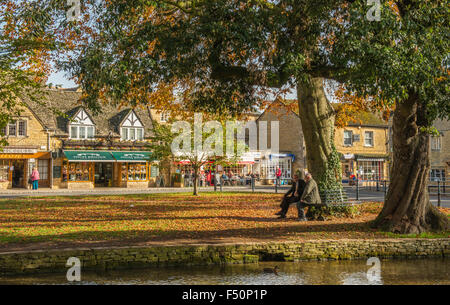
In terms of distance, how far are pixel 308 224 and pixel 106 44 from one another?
8.06 m

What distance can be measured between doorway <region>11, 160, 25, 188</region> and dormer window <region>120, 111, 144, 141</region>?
9.24 meters

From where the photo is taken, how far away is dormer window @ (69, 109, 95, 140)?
41438mm

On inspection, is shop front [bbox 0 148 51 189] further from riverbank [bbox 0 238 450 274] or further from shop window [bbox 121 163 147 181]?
riverbank [bbox 0 238 450 274]

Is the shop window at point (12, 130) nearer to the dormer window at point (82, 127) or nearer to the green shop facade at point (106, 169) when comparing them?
the green shop facade at point (106, 169)

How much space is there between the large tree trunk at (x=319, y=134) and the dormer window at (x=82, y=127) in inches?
1171

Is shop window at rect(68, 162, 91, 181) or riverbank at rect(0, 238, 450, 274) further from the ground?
shop window at rect(68, 162, 91, 181)

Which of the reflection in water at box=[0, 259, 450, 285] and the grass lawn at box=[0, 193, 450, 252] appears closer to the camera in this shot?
the reflection in water at box=[0, 259, 450, 285]

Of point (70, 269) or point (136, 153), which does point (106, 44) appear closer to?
point (70, 269)

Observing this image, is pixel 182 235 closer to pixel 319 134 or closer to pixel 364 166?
pixel 319 134

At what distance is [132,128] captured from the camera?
1753 inches

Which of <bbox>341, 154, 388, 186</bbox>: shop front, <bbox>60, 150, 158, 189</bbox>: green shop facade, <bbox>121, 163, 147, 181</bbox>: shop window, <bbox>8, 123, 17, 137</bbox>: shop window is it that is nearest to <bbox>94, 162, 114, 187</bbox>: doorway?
<bbox>60, 150, 158, 189</bbox>: green shop facade

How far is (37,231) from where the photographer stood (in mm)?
12555
